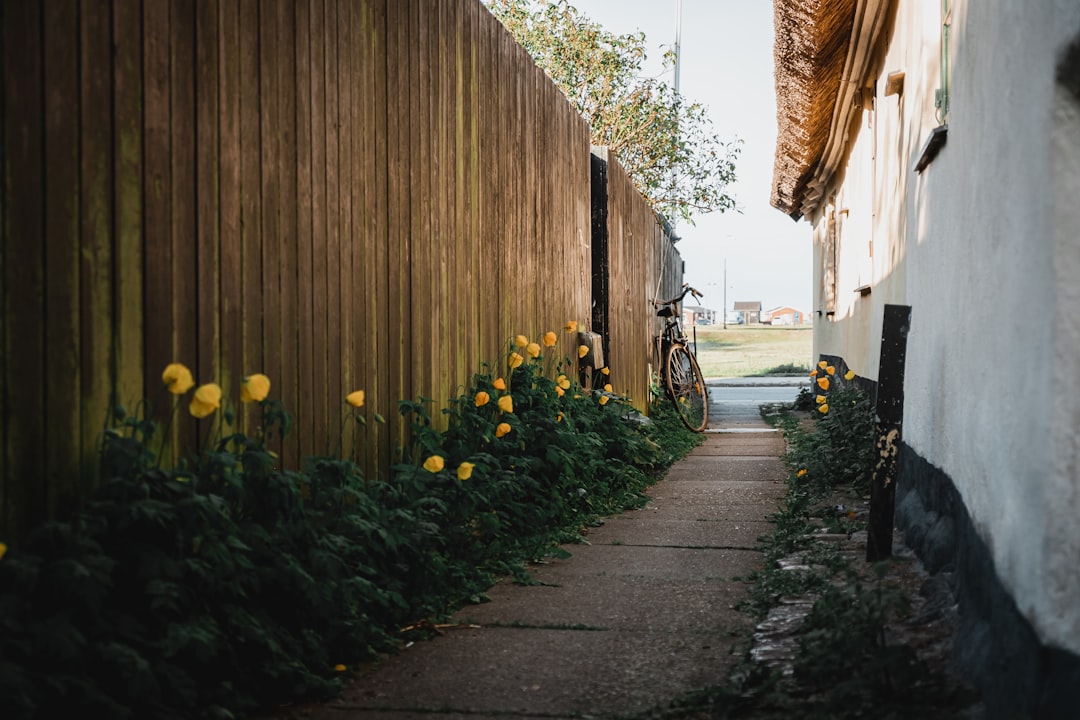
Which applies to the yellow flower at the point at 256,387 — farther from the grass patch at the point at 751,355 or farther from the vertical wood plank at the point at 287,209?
the grass patch at the point at 751,355

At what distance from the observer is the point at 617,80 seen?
1725cm

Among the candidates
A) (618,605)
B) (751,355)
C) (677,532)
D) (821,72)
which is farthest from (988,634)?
(751,355)

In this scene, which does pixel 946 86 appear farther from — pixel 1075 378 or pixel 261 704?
pixel 261 704

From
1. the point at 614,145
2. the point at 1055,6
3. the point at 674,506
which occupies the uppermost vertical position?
the point at 614,145

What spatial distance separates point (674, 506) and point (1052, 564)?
4.04 m

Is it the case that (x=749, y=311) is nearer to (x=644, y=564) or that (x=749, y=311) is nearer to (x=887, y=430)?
(x=644, y=564)

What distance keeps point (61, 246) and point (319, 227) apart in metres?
1.22

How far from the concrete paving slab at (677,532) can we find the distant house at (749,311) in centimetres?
12307

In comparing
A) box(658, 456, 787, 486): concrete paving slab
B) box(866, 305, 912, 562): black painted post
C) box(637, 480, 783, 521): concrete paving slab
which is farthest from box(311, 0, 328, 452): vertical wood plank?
box(658, 456, 787, 486): concrete paving slab

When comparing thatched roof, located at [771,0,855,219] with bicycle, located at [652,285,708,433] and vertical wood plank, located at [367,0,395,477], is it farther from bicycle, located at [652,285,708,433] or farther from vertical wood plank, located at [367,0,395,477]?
vertical wood plank, located at [367,0,395,477]

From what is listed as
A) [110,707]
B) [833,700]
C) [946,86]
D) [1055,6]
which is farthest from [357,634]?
[946,86]

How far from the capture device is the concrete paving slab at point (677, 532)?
4797 mm

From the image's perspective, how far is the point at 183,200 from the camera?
2.59 meters

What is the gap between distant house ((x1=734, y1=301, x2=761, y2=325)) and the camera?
418 ft
